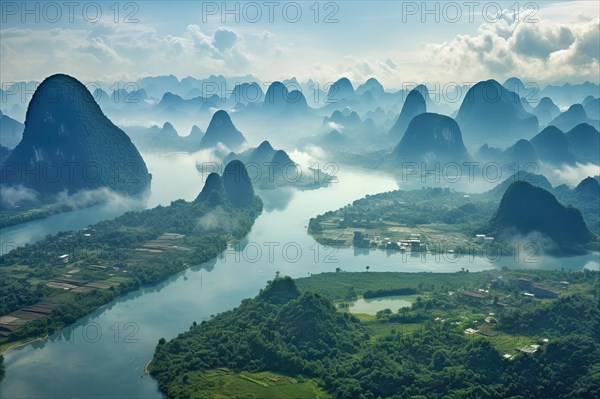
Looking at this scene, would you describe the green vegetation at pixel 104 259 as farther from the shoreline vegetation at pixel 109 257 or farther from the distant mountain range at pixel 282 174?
the distant mountain range at pixel 282 174

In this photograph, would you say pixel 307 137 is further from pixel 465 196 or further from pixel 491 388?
pixel 491 388

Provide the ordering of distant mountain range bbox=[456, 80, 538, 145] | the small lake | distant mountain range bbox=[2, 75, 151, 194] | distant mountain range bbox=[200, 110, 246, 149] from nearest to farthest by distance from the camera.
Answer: the small lake → distant mountain range bbox=[2, 75, 151, 194] → distant mountain range bbox=[200, 110, 246, 149] → distant mountain range bbox=[456, 80, 538, 145]

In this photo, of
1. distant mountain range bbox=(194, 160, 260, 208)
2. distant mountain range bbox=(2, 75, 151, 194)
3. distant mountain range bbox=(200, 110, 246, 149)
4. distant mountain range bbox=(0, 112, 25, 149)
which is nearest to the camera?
distant mountain range bbox=(194, 160, 260, 208)

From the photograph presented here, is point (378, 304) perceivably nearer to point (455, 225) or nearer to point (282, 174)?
point (455, 225)

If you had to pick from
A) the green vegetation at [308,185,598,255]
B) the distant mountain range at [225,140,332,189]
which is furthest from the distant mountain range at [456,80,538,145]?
the green vegetation at [308,185,598,255]

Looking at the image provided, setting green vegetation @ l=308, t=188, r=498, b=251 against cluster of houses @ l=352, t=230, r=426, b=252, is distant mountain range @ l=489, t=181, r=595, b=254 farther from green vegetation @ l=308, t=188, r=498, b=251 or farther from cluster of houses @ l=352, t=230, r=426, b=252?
cluster of houses @ l=352, t=230, r=426, b=252

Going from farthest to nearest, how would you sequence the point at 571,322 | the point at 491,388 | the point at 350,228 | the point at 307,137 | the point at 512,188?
1. the point at 307,137
2. the point at 350,228
3. the point at 512,188
4. the point at 571,322
5. the point at 491,388

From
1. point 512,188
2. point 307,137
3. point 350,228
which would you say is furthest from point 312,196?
point 307,137

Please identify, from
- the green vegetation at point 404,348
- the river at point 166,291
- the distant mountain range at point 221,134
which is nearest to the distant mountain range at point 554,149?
the river at point 166,291
